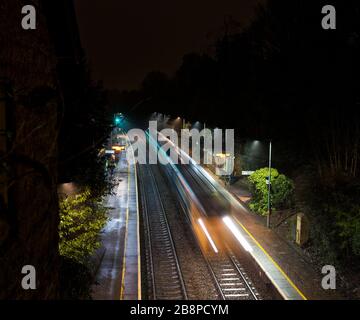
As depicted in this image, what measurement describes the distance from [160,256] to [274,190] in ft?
31.2

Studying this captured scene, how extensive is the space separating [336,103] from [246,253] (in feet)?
37.2

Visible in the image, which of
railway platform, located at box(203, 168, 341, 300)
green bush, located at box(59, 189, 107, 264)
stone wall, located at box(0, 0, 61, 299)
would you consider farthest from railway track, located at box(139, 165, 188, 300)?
stone wall, located at box(0, 0, 61, 299)

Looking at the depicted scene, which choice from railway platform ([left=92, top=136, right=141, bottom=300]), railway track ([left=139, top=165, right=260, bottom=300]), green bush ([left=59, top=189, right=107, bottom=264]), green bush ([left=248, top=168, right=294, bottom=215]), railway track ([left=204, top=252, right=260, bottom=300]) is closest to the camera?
green bush ([left=59, top=189, right=107, bottom=264])

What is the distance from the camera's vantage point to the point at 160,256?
19875mm

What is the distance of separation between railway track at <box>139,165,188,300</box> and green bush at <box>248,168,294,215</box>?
19.8 ft

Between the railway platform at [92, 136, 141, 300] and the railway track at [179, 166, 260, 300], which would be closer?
the railway platform at [92, 136, 141, 300]

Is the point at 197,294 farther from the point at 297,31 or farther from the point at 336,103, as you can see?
the point at 297,31

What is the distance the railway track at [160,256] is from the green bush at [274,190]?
6038 mm

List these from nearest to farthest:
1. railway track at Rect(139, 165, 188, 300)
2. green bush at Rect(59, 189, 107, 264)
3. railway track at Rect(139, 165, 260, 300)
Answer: green bush at Rect(59, 189, 107, 264), railway track at Rect(139, 165, 260, 300), railway track at Rect(139, 165, 188, 300)

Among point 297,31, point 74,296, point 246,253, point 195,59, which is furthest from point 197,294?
point 195,59

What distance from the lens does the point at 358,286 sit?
52.4ft

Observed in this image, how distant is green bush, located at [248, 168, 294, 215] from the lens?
2603cm

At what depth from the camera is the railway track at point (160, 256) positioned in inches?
639

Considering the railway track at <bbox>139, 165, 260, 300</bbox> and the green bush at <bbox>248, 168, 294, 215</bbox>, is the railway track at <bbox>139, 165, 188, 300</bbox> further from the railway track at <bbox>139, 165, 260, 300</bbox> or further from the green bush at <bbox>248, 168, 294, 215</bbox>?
the green bush at <bbox>248, 168, 294, 215</bbox>
